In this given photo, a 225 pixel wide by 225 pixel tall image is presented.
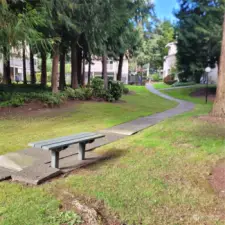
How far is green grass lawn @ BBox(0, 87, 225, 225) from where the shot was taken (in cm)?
303

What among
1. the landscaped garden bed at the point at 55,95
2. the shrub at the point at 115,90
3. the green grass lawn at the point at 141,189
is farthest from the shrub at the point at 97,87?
the green grass lawn at the point at 141,189

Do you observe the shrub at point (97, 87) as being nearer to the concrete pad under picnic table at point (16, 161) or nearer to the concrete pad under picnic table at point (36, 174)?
the concrete pad under picnic table at point (16, 161)

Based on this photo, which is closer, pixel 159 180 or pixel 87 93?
pixel 159 180

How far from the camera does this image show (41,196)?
342 centimetres

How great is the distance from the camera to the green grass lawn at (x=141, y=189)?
3.03 meters

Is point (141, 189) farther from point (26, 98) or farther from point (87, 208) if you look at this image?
point (26, 98)

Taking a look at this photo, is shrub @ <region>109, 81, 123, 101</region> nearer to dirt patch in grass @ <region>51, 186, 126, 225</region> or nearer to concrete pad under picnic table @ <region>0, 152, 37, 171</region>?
concrete pad under picnic table @ <region>0, 152, 37, 171</region>

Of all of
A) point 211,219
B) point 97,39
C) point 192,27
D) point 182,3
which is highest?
point 182,3

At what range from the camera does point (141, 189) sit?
12.3 feet

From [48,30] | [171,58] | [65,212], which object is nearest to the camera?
[65,212]

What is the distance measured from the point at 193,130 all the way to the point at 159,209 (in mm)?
4141

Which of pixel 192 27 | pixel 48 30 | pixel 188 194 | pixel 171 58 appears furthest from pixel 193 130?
pixel 171 58

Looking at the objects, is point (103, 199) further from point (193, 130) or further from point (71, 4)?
point (71, 4)

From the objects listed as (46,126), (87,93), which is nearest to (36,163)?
(46,126)
